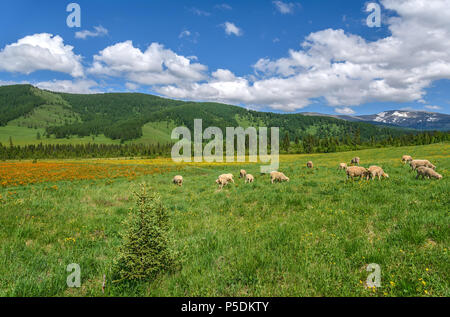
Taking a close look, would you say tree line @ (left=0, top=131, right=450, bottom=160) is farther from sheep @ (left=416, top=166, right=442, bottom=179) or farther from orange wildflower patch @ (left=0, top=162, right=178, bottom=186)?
sheep @ (left=416, top=166, right=442, bottom=179)

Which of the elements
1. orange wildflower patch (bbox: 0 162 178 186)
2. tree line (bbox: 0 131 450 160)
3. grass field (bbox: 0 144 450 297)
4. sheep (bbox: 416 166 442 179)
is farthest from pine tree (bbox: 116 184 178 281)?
tree line (bbox: 0 131 450 160)

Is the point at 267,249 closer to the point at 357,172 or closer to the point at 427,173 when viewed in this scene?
the point at 357,172

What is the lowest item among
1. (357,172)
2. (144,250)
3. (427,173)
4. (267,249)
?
(267,249)

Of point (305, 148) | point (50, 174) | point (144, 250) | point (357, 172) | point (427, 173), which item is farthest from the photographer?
point (305, 148)

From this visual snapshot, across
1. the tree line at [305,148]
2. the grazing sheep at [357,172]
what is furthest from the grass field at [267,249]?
the tree line at [305,148]

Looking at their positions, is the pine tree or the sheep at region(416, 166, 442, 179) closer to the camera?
the pine tree

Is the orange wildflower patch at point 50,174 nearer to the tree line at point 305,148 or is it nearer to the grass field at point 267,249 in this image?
the grass field at point 267,249

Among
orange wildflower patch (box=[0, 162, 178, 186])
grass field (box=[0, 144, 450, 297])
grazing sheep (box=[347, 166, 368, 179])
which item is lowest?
orange wildflower patch (box=[0, 162, 178, 186])

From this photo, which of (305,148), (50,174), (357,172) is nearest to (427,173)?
(357,172)

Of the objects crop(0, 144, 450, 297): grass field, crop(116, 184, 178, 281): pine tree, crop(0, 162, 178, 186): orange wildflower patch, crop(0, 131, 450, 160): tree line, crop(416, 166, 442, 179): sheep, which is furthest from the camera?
crop(0, 131, 450, 160): tree line

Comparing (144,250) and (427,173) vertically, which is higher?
(427,173)

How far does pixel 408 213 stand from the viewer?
22.2 feet

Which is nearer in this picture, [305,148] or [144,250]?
[144,250]

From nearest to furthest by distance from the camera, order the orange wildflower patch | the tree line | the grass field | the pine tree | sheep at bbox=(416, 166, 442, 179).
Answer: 1. the grass field
2. the pine tree
3. sheep at bbox=(416, 166, 442, 179)
4. the orange wildflower patch
5. the tree line
